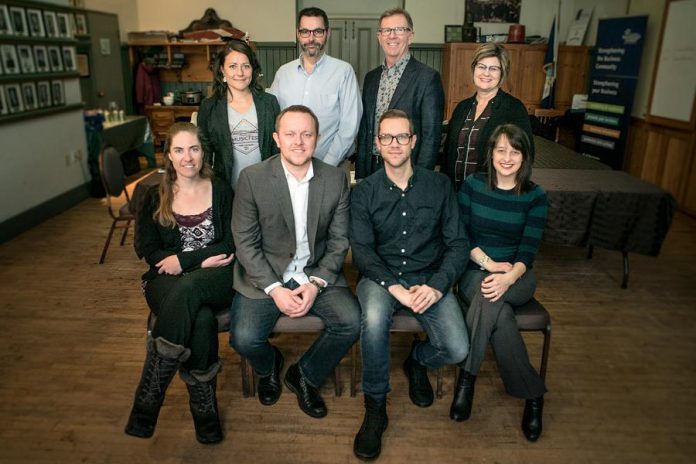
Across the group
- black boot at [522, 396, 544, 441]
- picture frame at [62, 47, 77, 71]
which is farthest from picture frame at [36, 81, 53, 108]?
black boot at [522, 396, 544, 441]

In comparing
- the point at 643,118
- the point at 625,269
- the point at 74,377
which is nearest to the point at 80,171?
the point at 74,377

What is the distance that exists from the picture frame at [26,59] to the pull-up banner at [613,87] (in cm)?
613

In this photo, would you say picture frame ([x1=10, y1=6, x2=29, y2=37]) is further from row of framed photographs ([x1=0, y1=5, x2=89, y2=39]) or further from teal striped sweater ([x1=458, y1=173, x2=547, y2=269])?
teal striped sweater ([x1=458, y1=173, x2=547, y2=269])

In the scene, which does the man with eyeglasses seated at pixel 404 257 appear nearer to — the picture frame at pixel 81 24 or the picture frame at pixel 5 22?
the picture frame at pixel 5 22

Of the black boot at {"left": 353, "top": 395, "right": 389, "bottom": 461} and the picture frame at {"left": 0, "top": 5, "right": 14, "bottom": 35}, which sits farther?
the picture frame at {"left": 0, "top": 5, "right": 14, "bottom": 35}

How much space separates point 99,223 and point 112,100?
309 centimetres

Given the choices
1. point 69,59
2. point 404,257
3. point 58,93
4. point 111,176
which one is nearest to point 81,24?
point 69,59

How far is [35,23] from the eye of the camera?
4.70 metres

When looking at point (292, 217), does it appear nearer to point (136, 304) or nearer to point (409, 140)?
point (409, 140)

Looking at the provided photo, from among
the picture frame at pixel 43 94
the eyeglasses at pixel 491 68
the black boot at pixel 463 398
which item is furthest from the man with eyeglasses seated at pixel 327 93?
the picture frame at pixel 43 94

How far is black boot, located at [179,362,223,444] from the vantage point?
209 centimetres

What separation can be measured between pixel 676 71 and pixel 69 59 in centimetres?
607

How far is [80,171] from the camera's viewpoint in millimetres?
5539

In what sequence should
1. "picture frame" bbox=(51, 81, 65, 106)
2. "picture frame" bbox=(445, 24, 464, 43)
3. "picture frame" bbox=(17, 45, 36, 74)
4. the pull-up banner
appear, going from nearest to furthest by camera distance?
1. "picture frame" bbox=(17, 45, 36, 74)
2. "picture frame" bbox=(51, 81, 65, 106)
3. the pull-up banner
4. "picture frame" bbox=(445, 24, 464, 43)
